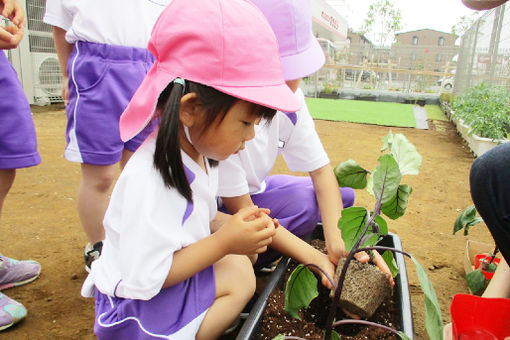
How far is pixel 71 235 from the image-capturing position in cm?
189

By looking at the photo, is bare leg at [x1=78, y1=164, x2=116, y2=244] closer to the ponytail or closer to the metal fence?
the ponytail

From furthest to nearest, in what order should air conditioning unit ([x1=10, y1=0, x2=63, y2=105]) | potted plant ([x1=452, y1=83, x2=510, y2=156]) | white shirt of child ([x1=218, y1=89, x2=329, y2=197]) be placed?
air conditioning unit ([x1=10, y1=0, x2=63, y2=105]) → potted plant ([x1=452, y1=83, x2=510, y2=156]) → white shirt of child ([x1=218, y1=89, x2=329, y2=197])

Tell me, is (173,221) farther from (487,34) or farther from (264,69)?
(487,34)

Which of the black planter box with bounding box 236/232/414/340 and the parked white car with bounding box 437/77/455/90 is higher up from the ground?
the parked white car with bounding box 437/77/455/90

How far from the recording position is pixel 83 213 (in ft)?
4.75

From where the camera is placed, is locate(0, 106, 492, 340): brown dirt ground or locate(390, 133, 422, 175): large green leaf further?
locate(0, 106, 492, 340): brown dirt ground

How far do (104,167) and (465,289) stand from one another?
4.70 feet

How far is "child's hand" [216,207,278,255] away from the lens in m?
0.86

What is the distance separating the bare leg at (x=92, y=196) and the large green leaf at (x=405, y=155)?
1024 millimetres

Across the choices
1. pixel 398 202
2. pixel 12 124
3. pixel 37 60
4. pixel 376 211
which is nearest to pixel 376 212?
pixel 376 211

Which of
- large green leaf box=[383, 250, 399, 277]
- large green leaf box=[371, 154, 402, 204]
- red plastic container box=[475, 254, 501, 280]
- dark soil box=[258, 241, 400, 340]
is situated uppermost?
large green leaf box=[371, 154, 402, 204]

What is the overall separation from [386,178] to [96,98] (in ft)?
3.35

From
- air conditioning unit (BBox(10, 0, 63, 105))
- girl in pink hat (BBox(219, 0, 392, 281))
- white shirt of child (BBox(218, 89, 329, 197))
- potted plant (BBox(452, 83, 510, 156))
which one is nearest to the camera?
girl in pink hat (BBox(219, 0, 392, 281))

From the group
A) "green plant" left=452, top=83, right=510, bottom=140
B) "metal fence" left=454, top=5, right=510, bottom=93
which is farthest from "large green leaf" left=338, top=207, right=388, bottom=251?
"metal fence" left=454, top=5, right=510, bottom=93
